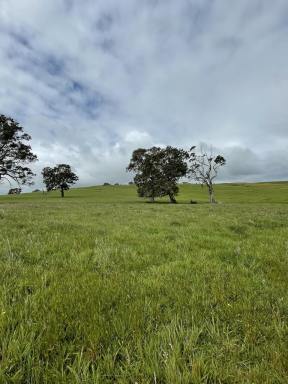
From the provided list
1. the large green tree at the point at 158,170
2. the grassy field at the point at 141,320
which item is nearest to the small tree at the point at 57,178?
the large green tree at the point at 158,170

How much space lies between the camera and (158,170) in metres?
72.6

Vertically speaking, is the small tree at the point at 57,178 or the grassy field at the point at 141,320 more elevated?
the small tree at the point at 57,178

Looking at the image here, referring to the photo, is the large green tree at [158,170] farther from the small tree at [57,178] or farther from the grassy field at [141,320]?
the grassy field at [141,320]

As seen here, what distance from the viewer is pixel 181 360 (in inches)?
97.3

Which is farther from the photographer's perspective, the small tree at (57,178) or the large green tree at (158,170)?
the small tree at (57,178)

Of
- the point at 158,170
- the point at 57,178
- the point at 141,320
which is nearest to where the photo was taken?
the point at 141,320

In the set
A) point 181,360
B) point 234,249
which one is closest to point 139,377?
point 181,360

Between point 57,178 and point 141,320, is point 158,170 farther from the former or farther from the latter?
point 141,320

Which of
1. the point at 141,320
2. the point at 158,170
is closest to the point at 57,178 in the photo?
the point at 158,170

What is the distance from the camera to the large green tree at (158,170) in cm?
6988

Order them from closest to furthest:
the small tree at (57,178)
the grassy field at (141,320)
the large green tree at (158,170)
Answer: the grassy field at (141,320)
the large green tree at (158,170)
the small tree at (57,178)

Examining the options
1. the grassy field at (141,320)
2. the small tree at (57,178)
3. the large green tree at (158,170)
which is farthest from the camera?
the small tree at (57,178)

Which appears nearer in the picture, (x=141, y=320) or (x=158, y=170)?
(x=141, y=320)

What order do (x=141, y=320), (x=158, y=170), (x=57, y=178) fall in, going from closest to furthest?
(x=141, y=320) < (x=158, y=170) < (x=57, y=178)
